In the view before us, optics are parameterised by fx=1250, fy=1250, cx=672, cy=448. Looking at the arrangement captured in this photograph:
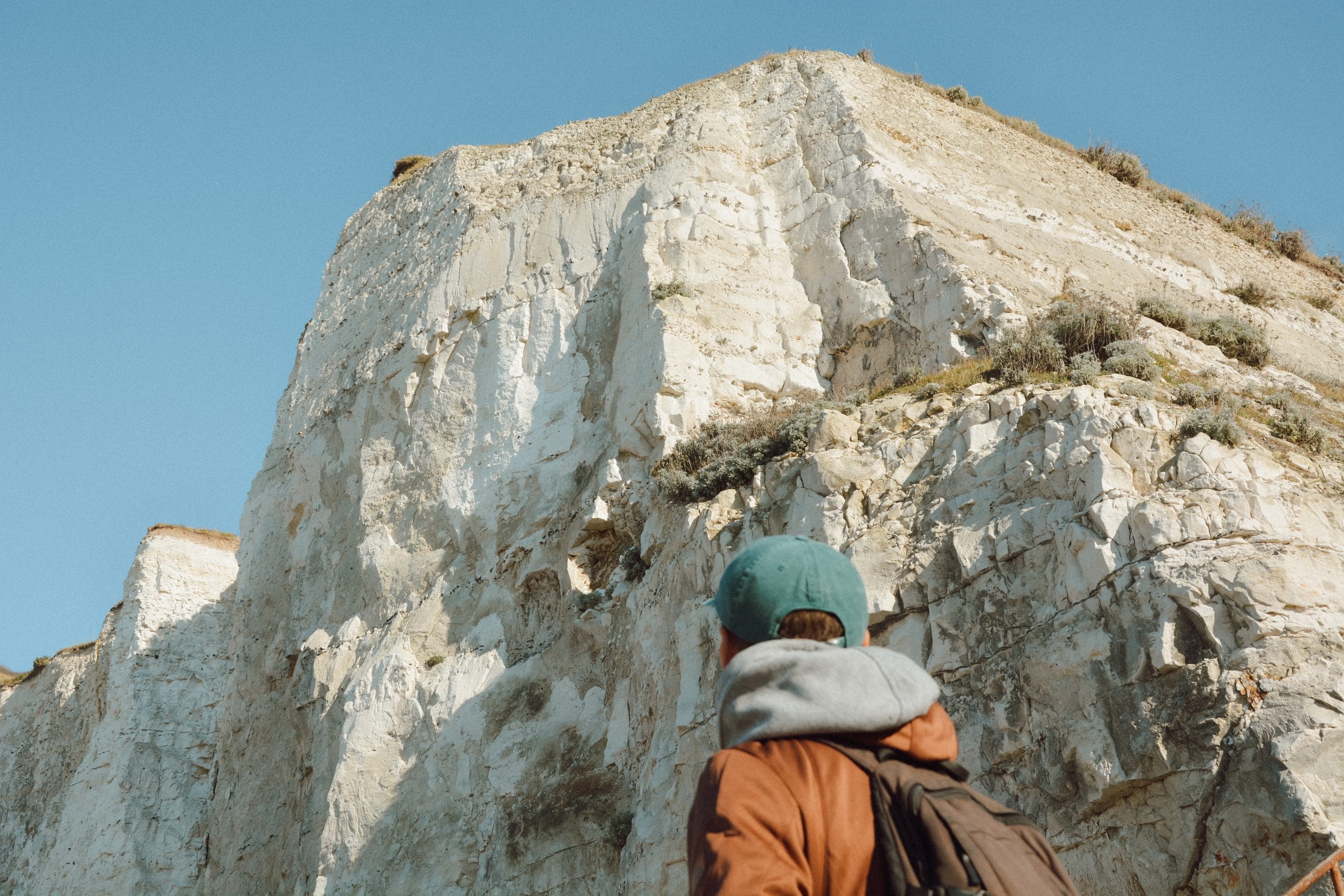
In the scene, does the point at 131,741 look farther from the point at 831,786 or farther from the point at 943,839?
the point at 943,839

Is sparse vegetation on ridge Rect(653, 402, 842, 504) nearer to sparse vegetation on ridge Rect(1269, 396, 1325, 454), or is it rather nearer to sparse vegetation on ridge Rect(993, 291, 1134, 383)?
sparse vegetation on ridge Rect(993, 291, 1134, 383)

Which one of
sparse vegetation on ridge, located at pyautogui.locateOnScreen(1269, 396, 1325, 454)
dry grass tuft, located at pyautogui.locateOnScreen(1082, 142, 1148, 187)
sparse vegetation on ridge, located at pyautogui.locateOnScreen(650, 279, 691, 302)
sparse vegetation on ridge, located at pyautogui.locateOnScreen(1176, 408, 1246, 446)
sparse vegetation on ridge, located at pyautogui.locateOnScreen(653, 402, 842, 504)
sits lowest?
sparse vegetation on ridge, located at pyautogui.locateOnScreen(1176, 408, 1246, 446)

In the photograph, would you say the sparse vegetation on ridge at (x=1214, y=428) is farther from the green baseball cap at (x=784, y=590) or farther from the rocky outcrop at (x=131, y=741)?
→ the rocky outcrop at (x=131, y=741)

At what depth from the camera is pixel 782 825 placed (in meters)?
2.43

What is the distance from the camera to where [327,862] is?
12648mm

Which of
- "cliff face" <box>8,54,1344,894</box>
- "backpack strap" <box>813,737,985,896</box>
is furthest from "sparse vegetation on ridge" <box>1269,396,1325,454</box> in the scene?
"backpack strap" <box>813,737,985,896</box>

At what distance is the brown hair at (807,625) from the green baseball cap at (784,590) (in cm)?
1

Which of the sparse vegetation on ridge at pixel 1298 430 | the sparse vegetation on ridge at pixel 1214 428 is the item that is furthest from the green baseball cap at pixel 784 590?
the sparse vegetation on ridge at pixel 1298 430

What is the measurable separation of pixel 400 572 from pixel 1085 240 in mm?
9865

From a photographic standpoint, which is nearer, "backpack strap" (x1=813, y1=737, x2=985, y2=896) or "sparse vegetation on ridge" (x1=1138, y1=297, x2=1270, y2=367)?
"backpack strap" (x1=813, y1=737, x2=985, y2=896)

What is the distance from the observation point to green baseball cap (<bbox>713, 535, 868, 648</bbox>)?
282 centimetres

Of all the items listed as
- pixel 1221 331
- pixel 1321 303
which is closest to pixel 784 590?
pixel 1221 331

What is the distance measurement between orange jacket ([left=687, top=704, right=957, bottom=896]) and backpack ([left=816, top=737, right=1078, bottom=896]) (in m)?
0.05

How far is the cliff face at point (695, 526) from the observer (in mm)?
7633
